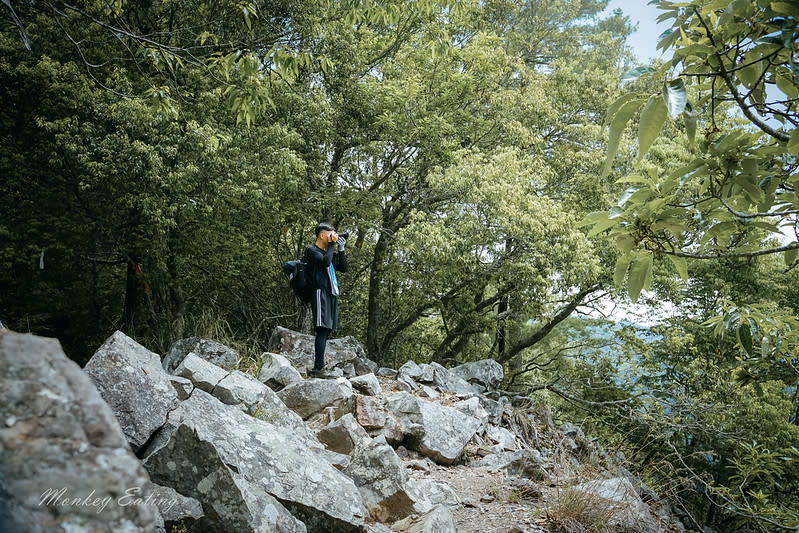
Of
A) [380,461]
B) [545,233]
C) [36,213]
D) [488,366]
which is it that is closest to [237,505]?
[380,461]

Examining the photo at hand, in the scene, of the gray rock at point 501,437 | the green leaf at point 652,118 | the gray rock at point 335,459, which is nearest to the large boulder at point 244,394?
the gray rock at point 335,459

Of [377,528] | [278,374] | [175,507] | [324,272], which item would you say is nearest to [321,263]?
[324,272]

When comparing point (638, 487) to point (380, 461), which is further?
point (638, 487)

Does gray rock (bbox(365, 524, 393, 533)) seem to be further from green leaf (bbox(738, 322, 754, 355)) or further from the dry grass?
green leaf (bbox(738, 322, 754, 355))

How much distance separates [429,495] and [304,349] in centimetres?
498

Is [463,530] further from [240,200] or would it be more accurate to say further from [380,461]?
[240,200]

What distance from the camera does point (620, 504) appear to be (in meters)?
4.54

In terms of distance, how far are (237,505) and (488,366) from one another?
331 inches

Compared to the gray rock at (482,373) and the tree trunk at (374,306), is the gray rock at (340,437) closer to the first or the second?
the gray rock at (482,373)

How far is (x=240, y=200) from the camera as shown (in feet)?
35.2

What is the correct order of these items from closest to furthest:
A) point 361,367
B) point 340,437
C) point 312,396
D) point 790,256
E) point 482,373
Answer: point 790,256, point 340,437, point 312,396, point 361,367, point 482,373

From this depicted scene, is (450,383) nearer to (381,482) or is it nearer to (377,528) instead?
(381,482)

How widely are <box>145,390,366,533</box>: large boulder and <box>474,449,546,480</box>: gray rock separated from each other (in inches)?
109

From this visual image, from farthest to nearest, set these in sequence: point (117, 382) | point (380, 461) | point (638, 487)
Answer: point (638, 487) → point (380, 461) → point (117, 382)
